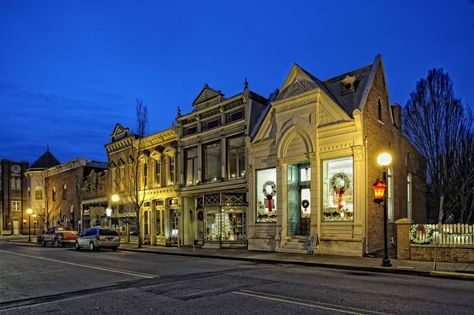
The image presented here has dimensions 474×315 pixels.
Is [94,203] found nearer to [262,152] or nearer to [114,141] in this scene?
[114,141]

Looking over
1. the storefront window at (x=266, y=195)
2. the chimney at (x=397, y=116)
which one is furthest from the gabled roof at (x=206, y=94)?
the chimney at (x=397, y=116)

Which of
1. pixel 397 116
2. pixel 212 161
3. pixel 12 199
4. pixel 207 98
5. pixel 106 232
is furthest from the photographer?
pixel 12 199

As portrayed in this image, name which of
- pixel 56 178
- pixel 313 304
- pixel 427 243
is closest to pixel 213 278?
pixel 313 304

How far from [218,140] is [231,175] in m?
2.63

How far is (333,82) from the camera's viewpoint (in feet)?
74.8

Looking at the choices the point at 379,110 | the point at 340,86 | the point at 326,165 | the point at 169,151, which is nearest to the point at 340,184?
the point at 326,165

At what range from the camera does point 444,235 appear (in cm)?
1634

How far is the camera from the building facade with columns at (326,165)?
1967cm

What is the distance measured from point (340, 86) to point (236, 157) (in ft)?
26.2

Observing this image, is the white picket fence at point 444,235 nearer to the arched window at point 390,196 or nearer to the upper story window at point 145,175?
the arched window at point 390,196

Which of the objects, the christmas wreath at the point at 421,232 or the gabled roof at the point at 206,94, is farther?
the gabled roof at the point at 206,94

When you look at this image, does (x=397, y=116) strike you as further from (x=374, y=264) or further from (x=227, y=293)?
(x=227, y=293)

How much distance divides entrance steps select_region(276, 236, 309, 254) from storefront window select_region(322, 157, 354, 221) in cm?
162

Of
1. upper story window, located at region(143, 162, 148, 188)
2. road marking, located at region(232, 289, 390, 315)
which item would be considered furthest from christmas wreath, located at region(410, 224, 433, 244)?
upper story window, located at region(143, 162, 148, 188)
